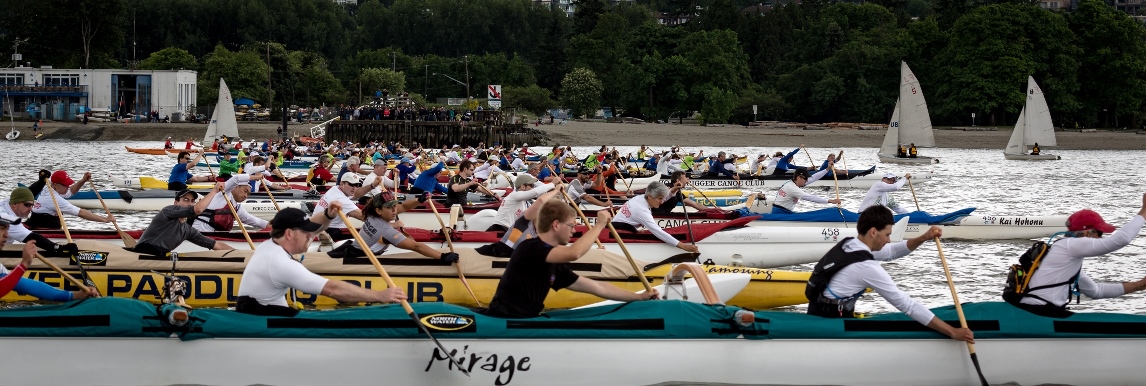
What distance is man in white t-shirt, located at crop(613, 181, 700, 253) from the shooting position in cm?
1481

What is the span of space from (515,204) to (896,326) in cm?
769

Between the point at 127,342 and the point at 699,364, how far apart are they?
4.29 meters

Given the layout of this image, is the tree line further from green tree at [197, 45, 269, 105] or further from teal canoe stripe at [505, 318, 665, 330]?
teal canoe stripe at [505, 318, 665, 330]

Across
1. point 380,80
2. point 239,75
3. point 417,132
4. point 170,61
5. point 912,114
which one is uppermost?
point 170,61

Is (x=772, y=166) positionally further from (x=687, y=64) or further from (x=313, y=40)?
(x=313, y=40)

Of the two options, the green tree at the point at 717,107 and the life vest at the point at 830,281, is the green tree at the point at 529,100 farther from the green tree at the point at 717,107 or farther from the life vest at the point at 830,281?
the life vest at the point at 830,281

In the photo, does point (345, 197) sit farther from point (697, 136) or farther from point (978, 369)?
point (697, 136)

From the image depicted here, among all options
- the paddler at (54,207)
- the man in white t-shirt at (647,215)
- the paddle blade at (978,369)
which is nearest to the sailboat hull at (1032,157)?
the man in white t-shirt at (647,215)

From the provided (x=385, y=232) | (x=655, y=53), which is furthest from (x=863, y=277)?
(x=655, y=53)

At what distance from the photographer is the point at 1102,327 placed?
9867mm

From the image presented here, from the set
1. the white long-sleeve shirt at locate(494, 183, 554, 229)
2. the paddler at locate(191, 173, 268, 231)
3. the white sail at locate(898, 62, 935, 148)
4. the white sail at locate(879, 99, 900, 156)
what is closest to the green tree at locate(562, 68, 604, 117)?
the white sail at locate(879, 99, 900, 156)

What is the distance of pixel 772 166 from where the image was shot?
3459 cm

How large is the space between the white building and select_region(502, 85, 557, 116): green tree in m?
28.5

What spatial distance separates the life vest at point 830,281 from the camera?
363 inches
